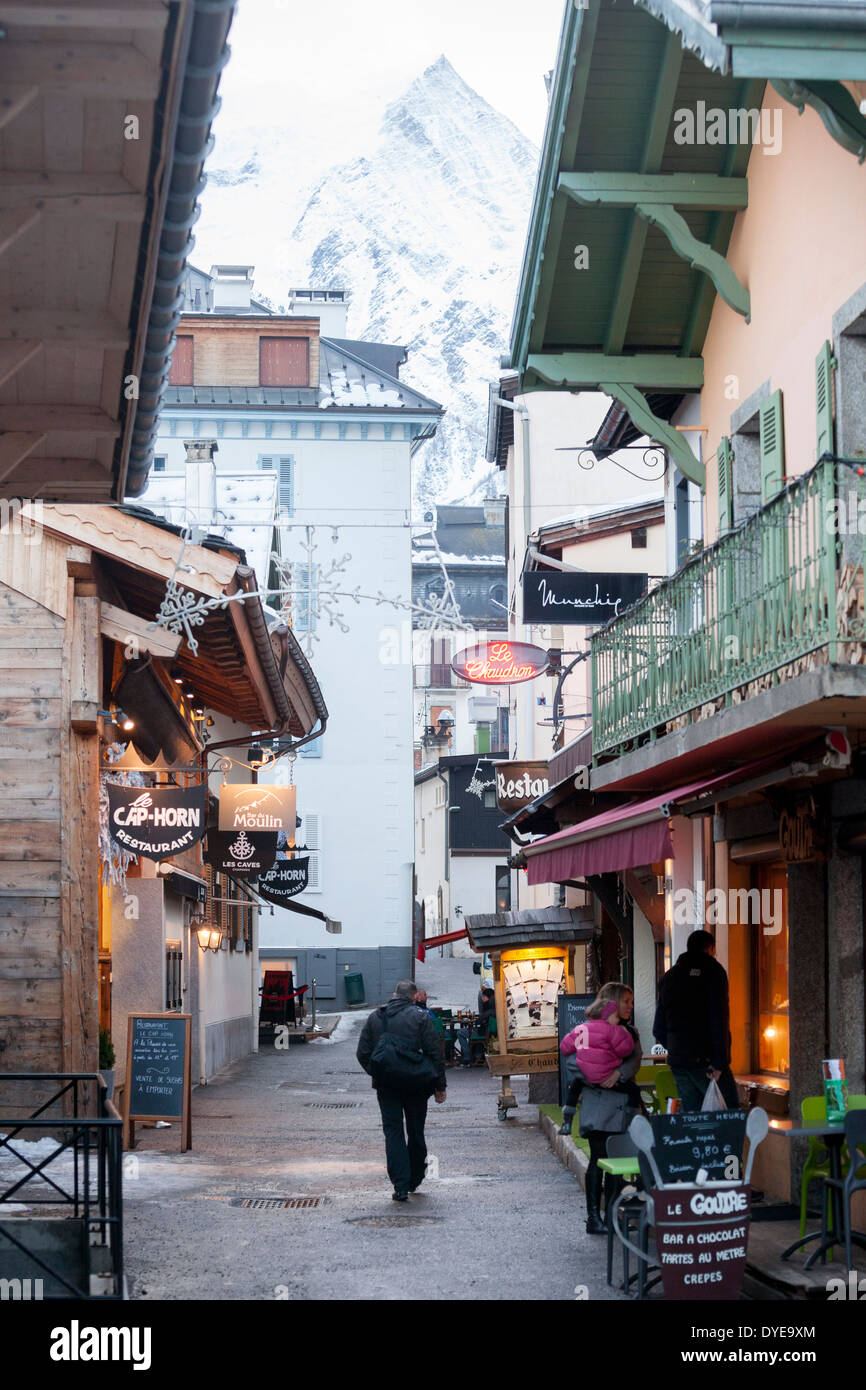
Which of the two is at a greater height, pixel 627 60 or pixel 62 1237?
pixel 627 60

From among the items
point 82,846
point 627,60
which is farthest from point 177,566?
point 627,60

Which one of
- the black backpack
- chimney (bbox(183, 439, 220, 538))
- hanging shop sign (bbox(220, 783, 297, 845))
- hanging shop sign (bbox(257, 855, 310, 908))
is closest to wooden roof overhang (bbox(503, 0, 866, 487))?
the black backpack

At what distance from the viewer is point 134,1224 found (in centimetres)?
1211

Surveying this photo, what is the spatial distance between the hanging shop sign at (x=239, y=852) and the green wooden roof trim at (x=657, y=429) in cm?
999

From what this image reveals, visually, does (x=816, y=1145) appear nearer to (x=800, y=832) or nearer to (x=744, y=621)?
(x=800, y=832)

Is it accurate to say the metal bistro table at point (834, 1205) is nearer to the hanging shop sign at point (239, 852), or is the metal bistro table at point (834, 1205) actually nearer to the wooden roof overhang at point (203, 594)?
the wooden roof overhang at point (203, 594)

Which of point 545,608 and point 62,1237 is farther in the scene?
point 545,608

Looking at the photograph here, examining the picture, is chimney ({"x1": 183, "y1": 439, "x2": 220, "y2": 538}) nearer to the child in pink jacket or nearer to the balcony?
the balcony

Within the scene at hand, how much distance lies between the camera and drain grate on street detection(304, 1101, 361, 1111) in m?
21.8

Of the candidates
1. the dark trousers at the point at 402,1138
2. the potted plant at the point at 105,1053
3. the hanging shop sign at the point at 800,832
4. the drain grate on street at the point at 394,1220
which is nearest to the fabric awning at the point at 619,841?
the hanging shop sign at the point at 800,832

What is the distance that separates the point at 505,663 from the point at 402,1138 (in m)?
11.3

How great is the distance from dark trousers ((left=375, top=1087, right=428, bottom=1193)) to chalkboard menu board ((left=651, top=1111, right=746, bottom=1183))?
509 cm
